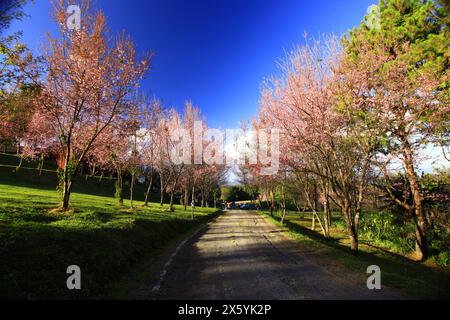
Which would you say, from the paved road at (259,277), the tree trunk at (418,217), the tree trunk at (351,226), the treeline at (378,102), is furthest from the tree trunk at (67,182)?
the tree trunk at (418,217)

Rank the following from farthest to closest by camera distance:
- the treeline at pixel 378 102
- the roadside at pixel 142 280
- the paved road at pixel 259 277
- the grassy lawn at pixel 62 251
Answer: the treeline at pixel 378 102 → the roadside at pixel 142 280 → the paved road at pixel 259 277 → the grassy lawn at pixel 62 251

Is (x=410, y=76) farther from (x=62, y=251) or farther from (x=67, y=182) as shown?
(x=67, y=182)

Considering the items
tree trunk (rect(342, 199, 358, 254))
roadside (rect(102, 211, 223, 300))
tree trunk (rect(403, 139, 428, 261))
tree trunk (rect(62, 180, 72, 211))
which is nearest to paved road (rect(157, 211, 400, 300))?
roadside (rect(102, 211, 223, 300))

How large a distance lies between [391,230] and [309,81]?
1391cm

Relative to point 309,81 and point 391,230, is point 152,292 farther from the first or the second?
point 391,230

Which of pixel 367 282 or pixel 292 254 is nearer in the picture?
pixel 367 282

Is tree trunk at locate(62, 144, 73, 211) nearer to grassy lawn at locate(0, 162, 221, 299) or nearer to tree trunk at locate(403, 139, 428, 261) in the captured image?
grassy lawn at locate(0, 162, 221, 299)

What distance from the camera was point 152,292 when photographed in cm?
663

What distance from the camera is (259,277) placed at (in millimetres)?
7719

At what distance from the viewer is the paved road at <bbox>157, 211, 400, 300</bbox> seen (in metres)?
6.26

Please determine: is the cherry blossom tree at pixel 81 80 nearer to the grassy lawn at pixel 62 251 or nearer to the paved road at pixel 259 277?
the grassy lawn at pixel 62 251

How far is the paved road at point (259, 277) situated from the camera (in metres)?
6.26

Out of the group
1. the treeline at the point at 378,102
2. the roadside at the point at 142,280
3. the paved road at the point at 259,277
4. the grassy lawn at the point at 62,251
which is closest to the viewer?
the grassy lawn at the point at 62,251
